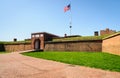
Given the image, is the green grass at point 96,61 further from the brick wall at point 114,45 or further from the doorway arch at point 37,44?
the doorway arch at point 37,44

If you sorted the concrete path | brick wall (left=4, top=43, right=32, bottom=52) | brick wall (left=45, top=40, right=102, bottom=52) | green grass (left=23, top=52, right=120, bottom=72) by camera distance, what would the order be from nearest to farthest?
1. the concrete path
2. green grass (left=23, top=52, right=120, bottom=72)
3. brick wall (left=45, top=40, right=102, bottom=52)
4. brick wall (left=4, top=43, right=32, bottom=52)

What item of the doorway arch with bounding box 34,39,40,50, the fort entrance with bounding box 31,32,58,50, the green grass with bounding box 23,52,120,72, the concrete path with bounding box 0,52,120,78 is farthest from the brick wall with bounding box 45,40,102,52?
the concrete path with bounding box 0,52,120,78

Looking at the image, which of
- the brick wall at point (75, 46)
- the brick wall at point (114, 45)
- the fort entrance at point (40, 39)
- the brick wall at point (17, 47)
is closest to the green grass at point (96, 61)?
the brick wall at point (114, 45)

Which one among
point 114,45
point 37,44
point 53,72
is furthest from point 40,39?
point 53,72

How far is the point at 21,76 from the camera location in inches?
272

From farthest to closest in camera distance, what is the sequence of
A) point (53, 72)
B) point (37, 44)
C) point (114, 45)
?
1. point (37, 44)
2. point (114, 45)
3. point (53, 72)

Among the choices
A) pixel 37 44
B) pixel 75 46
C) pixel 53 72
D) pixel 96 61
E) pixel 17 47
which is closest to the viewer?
pixel 53 72

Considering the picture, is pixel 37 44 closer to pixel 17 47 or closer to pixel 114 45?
pixel 17 47

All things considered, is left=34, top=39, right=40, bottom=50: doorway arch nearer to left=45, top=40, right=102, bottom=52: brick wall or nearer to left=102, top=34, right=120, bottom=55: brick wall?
left=45, top=40, right=102, bottom=52: brick wall

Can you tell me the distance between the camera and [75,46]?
25.2 metres

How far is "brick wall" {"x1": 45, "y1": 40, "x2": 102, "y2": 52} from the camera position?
72.1 ft

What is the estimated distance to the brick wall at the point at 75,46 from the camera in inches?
866

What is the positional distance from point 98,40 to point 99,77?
51.9 ft

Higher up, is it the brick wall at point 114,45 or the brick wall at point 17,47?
the brick wall at point 114,45
